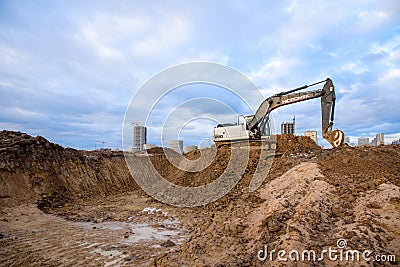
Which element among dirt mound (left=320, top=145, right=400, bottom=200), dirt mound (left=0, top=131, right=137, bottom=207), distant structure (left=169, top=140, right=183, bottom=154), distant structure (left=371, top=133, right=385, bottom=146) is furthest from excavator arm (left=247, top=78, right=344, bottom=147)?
distant structure (left=371, top=133, right=385, bottom=146)

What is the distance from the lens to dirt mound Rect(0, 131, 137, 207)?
11.1 m

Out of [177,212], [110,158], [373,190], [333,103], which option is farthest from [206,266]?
[110,158]

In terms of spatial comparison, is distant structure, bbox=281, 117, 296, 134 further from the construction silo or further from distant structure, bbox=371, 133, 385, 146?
the construction silo

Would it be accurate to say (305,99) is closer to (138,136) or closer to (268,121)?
(268,121)

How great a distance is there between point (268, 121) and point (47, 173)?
1262 centimetres

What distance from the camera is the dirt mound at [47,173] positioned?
11.1m

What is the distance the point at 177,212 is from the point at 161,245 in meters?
3.92

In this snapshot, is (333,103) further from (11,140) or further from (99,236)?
(11,140)

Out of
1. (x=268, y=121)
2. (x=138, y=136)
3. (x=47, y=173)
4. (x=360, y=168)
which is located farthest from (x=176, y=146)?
(x=360, y=168)

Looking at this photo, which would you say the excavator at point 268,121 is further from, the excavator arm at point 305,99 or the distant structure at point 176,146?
the distant structure at point 176,146

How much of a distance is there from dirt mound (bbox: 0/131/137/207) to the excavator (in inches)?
303

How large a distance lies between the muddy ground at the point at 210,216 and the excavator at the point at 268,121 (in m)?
1.68

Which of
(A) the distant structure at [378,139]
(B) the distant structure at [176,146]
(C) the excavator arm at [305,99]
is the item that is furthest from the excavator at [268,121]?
(A) the distant structure at [378,139]

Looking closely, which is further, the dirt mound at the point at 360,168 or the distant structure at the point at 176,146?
the distant structure at the point at 176,146
